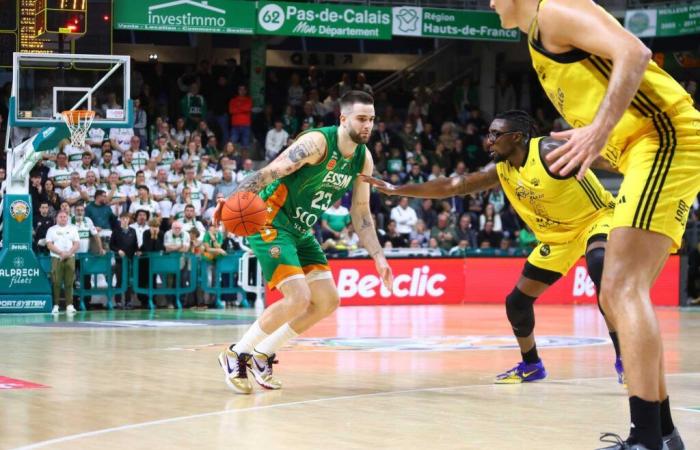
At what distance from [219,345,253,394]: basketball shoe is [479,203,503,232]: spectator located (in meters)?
15.7

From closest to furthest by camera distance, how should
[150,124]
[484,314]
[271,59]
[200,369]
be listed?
[200,369] → [484,314] → [150,124] → [271,59]

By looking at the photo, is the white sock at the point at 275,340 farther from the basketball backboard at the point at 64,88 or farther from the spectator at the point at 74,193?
the spectator at the point at 74,193

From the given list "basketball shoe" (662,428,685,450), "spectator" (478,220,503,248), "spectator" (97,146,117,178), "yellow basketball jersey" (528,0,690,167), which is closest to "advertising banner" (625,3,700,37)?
"spectator" (478,220,503,248)

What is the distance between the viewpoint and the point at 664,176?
5.30m

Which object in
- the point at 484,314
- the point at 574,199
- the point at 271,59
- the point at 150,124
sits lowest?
the point at 484,314

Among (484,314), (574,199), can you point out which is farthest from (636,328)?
(484,314)

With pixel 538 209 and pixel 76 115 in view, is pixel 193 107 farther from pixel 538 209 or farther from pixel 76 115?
pixel 538 209

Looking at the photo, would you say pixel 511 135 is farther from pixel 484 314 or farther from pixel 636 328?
pixel 484 314

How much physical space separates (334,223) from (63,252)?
529 centimetres

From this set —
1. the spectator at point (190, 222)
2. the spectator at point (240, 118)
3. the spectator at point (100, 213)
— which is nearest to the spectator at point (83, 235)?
the spectator at point (100, 213)

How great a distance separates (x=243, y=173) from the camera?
22531mm

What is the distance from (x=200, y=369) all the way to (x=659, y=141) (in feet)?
18.4

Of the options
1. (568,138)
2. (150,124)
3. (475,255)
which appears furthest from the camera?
(150,124)

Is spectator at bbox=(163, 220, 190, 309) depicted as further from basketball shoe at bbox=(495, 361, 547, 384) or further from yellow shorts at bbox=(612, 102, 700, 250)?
yellow shorts at bbox=(612, 102, 700, 250)
